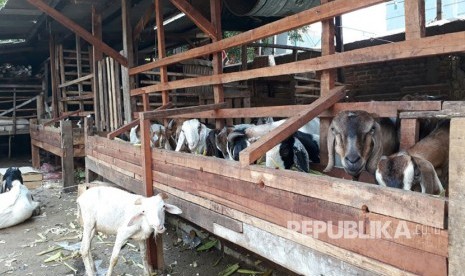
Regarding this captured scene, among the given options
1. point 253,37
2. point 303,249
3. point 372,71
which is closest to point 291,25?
point 253,37

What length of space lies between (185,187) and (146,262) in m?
1.14

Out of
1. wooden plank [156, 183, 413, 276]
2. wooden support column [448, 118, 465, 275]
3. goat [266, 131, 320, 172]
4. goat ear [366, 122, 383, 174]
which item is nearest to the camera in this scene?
wooden support column [448, 118, 465, 275]

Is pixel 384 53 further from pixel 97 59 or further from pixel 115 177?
pixel 97 59

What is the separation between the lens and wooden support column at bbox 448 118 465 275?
4.93 ft

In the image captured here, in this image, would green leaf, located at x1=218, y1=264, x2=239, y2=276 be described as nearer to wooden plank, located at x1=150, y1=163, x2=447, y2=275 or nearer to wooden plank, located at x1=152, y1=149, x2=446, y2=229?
wooden plank, located at x1=150, y1=163, x2=447, y2=275

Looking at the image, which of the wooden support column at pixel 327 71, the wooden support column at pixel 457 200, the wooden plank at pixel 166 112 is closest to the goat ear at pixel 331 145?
the wooden support column at pixel 327 71

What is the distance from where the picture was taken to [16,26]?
388 inches

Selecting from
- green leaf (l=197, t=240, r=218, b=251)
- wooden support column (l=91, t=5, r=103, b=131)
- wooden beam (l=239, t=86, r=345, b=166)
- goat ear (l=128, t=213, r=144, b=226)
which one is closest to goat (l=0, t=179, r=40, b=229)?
wooden support column (l=91, t=5, r=103, b=131)

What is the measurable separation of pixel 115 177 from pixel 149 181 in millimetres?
1310

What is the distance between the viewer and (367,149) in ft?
7.95

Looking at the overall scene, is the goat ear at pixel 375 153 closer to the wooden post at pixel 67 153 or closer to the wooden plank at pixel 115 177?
the wooden plank at pixel 115 177

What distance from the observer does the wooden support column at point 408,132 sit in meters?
2.54

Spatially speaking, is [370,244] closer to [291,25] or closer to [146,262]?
[291,25]

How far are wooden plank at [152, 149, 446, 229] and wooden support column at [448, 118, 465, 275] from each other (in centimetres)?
6
